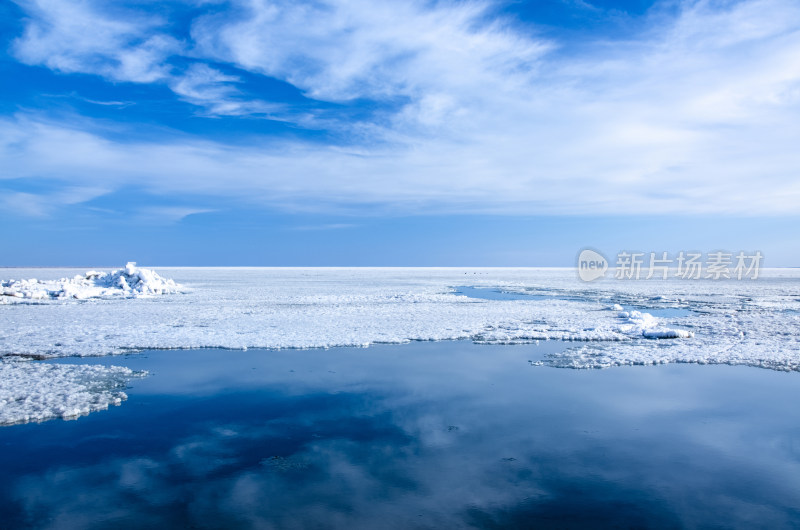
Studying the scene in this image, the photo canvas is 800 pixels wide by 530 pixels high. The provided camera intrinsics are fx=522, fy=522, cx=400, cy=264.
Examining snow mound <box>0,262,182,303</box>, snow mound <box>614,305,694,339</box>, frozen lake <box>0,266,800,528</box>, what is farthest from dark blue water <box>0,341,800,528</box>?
snow mound <box>0,262,182,303</box>

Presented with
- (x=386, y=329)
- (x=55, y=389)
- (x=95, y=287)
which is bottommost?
(x=95, y=287)

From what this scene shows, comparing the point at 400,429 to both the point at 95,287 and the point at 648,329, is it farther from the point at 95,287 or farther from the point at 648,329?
the point at 95,287

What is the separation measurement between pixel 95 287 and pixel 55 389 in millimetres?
20759

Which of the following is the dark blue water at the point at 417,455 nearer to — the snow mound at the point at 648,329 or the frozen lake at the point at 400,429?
the frozen lake at the point at 400,429

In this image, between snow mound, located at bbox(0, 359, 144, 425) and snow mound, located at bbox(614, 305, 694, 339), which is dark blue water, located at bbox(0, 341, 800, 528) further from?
snow mound, located at bbox(614, 305, 694, 339)

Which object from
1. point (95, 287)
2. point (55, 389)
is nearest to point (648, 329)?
point (55, 389)

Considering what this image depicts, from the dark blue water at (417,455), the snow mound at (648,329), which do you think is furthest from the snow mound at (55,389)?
the snow mound at (648,329)

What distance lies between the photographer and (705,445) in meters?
4.82

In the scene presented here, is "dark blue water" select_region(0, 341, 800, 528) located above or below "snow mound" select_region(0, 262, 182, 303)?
above

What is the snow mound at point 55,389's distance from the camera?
5.79m

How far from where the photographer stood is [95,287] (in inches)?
977

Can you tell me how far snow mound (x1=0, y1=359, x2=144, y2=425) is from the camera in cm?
579

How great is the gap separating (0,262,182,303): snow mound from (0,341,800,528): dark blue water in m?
17.9

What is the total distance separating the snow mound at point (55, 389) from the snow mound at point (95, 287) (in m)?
15.4
